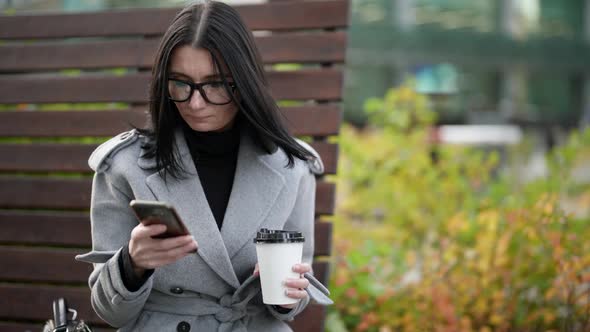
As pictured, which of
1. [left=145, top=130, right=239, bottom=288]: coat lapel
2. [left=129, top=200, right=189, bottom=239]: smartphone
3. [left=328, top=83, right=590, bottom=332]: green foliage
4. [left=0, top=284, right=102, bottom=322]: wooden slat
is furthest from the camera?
[left=328, top=83, right=590, bottom=332]: green foliage

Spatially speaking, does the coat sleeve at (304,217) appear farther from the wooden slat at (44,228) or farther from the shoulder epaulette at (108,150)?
the wooden slat at (44,228)

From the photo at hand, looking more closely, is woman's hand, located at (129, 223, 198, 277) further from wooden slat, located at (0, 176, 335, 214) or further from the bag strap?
wooden slat, located at (0, 176, 335, 214)

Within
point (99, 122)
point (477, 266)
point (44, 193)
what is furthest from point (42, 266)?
point (477, 266)

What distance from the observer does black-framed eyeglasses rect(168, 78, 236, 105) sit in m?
1.97

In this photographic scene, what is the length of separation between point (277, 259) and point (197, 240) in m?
0.35

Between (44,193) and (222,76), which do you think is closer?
(222,76)

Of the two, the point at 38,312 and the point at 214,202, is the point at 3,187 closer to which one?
the point at 38,312

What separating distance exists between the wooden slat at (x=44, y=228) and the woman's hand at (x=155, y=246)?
116cm

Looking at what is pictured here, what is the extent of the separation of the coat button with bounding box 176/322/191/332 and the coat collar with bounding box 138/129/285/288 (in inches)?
6.5

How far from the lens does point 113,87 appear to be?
2990 millimetres

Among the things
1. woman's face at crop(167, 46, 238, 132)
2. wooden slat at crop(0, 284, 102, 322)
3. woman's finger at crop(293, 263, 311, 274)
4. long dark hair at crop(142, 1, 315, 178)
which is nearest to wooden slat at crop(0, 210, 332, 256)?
wooden slat at crop(0, 284, 102, 322)

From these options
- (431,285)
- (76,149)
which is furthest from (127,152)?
(431,285)

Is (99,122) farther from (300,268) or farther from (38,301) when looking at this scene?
(300,268)

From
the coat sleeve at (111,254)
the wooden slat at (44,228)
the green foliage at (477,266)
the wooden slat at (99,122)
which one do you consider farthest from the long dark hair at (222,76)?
the green foliage at (477,266)
